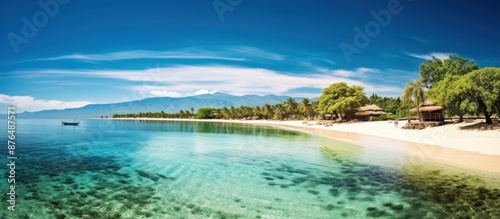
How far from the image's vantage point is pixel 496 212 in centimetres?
1009

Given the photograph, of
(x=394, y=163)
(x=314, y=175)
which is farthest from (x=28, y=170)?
(x=394, y=163)

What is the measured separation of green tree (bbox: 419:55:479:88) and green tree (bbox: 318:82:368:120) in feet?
43.7

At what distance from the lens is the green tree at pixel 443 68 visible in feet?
187

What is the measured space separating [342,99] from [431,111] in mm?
25130

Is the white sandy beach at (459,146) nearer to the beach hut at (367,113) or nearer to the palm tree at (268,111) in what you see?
the beach hut at (367,113)

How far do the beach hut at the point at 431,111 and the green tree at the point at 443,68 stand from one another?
1144 cm

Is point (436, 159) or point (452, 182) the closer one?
point (452, 182)

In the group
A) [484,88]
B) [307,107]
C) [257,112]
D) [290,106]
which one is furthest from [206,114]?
[484,88]

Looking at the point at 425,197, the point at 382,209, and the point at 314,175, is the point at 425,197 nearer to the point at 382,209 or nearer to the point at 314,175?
the point at 382,209

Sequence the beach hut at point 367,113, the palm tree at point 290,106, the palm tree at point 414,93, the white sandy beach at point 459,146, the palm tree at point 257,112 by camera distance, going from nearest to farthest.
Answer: the white sandy beach at point 459,146
the palm tree at point 414,93
the beach hut at point 367,113
the palm tree at point 290,106
the palm tree at point 257,112

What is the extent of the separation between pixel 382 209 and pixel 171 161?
15.0 meters

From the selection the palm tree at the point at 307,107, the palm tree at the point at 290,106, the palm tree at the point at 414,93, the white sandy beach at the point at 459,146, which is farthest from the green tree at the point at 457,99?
the palm tree at the point at 290,106

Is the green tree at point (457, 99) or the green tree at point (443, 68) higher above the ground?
the green tree at point (443, 68)

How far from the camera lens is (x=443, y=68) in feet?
203
